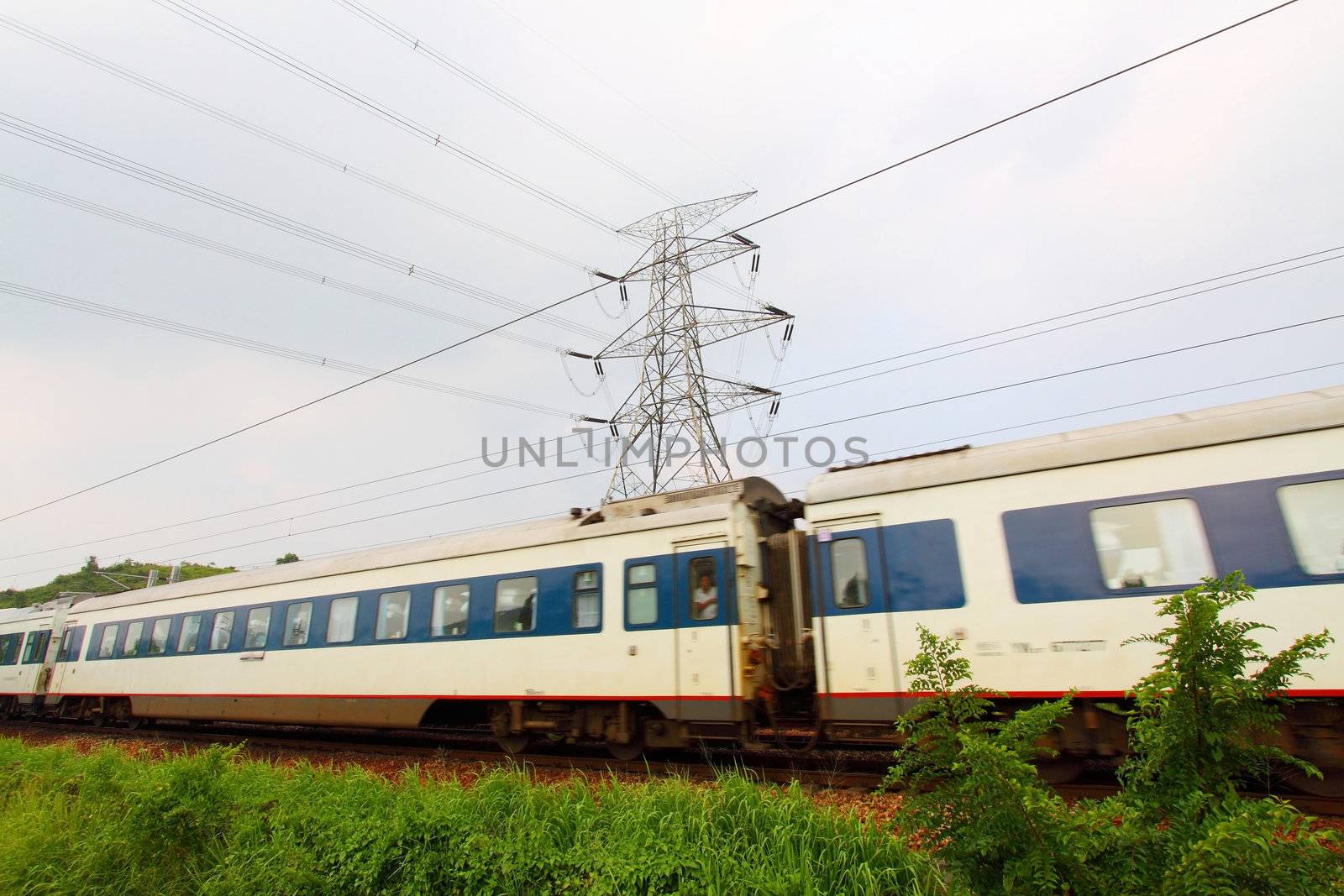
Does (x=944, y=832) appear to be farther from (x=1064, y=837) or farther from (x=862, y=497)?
(x=862, y=497)

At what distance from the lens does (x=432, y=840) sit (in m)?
5.00

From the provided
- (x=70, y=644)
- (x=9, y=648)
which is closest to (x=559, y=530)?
(x=70, y=644)

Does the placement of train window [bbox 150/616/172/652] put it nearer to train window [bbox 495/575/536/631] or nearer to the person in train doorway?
train window [bbox 495/575/536/631]

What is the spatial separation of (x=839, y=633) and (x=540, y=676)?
4107 mm

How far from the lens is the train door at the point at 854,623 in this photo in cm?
726

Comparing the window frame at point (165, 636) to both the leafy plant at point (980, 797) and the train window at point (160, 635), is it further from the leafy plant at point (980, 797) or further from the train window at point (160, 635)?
the leafy plant at point (980, 797)

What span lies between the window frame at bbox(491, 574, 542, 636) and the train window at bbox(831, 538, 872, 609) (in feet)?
13.6

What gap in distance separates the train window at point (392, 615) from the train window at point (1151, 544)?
947 centimetres

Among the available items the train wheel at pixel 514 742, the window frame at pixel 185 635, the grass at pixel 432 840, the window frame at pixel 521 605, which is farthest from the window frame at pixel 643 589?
the window frame at pixel 185 635

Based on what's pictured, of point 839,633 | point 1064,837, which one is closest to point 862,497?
point 839,633

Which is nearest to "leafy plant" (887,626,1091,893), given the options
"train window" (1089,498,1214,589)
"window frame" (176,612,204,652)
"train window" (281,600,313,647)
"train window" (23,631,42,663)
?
"train window" (1089,498,1214,589)

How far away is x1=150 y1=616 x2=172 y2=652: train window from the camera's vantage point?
15.6 metres

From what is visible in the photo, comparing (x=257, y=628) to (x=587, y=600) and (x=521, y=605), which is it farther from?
(x=587, y=600)

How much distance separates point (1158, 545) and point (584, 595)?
20.8ft
